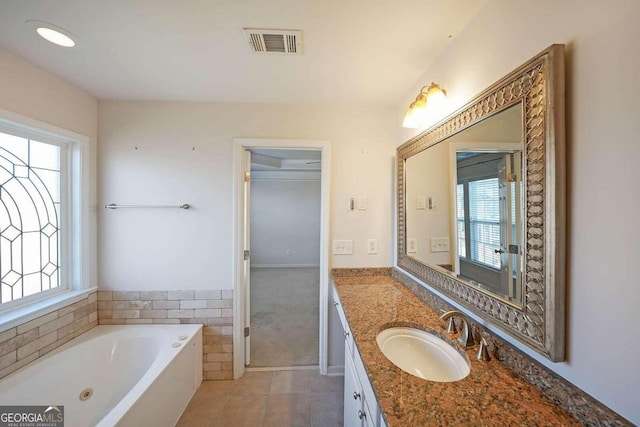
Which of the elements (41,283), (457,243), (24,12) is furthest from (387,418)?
(41,283)

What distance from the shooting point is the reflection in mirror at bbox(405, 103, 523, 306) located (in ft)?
2.86

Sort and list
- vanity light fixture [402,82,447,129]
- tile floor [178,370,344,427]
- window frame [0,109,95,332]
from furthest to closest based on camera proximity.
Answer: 1. window frame [0,109,95,332]
2. tile floor [178,370,344,427]
3. vanity light fixture [402,82,447,129]

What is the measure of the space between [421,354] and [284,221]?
4861mm

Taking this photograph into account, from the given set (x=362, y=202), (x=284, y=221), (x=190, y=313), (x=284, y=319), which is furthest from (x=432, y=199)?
(x=284, y=221)

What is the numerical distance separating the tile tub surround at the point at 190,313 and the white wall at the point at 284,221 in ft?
12.3

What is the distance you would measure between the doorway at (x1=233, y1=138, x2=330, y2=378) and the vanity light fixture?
0.75 m

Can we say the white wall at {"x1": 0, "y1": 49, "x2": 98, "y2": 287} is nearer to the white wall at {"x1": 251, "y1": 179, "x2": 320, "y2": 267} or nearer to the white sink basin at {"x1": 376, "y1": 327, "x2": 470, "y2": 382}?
the white sink basin at {"x1": 376, "y1": 327, "x2": 470, "y2": 382}

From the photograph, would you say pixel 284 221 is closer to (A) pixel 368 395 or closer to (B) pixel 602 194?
Answer: (A) pixel 368 395

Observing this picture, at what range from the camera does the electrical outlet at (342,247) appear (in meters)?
2.04

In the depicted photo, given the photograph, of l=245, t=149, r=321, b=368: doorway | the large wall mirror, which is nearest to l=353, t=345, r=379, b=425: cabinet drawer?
the large wall mirror

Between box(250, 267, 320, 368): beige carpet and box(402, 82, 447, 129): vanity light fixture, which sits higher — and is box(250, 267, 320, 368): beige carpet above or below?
below

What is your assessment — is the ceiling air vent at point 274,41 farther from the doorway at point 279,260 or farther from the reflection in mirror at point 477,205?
the reflection in mirror at point 477,205

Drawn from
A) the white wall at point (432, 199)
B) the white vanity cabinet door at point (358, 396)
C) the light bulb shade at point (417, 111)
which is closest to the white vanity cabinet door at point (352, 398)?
the white vanity cabinet door at point (358, 396)

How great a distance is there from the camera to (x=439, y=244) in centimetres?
141
